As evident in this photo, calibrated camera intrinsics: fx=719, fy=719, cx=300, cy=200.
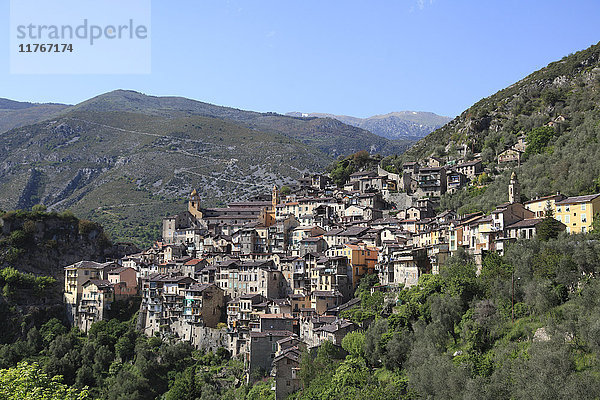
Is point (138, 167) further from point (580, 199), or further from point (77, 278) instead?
point (580, 199)

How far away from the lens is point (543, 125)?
90.4 metres

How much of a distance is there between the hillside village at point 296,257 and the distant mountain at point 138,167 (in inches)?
1318

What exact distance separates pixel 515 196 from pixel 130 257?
1863 inches

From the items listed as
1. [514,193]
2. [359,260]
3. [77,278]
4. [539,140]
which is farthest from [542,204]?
[77,278]

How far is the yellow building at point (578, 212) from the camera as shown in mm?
53250

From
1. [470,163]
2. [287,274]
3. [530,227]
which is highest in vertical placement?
[470,163]

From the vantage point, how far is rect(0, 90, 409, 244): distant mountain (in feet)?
460

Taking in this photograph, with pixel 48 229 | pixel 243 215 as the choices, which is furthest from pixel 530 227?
pixel 48 229

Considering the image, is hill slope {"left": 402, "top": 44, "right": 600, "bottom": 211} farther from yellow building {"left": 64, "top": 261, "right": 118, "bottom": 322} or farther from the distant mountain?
the distant mountain

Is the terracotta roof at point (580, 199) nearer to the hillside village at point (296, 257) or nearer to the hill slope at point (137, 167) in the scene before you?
the hillside village at point (296, 257)

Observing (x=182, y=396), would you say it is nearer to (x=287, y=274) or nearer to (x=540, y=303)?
(x=287, y=274)

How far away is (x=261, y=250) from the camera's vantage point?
8006 cm

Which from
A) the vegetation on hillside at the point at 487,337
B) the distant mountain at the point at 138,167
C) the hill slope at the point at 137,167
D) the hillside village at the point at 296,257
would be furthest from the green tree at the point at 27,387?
the hill slope at the point at 137,167

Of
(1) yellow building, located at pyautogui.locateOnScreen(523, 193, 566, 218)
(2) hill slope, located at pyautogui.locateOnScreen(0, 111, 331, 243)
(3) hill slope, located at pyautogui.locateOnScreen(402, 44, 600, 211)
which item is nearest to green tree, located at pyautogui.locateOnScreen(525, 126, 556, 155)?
(3) hill slope, located at pyautogui.locateOnScreen(402, 44, 600, 211)
